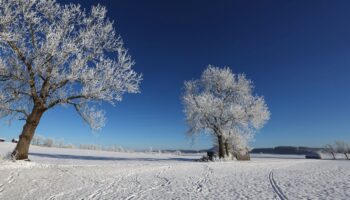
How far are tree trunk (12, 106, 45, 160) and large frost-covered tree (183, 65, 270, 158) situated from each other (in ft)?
60.8

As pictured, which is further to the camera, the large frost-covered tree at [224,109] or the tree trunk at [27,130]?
the large frost-covered tree at [224,109]

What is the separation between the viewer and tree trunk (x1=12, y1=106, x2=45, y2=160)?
53.6ft

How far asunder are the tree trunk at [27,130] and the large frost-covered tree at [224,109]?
18.5 m

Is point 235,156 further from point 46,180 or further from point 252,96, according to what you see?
point 46,180

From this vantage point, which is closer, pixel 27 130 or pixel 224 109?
pixel 27 130

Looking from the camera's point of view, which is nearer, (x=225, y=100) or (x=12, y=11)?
(x=12, y=11)

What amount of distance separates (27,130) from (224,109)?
22384 millimetres

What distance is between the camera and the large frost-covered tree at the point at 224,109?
103 ft

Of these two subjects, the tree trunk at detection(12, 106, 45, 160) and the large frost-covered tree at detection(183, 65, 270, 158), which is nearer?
the tree trunk at detection(12, 106, 45, 160)

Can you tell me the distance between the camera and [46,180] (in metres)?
11.5

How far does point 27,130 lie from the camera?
16.5 meters

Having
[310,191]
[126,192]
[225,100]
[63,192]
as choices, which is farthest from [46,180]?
[225,100]

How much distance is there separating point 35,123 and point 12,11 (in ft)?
23.0

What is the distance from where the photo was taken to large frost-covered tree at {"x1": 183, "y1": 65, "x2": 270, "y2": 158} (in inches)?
1232
